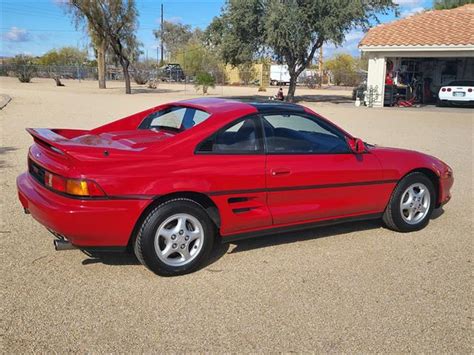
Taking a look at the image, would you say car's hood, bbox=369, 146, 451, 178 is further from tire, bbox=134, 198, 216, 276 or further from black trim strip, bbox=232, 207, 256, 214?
tire, bbox=134, 198, 216, 276

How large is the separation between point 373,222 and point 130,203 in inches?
129

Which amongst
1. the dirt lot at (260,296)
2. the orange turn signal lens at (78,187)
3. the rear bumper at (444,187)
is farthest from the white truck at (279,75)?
the orange turn signal lens at (78,187)

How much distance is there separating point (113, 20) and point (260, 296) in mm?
36591

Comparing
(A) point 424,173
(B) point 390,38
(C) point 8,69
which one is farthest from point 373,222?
(C) point 8,69

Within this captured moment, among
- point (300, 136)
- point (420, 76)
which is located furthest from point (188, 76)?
point (300, 136)

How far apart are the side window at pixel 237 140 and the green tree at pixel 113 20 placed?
34.7 m

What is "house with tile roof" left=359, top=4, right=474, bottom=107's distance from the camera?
953 inches

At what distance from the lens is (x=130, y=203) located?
157 inches

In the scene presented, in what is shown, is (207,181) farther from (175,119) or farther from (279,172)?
(175,119)

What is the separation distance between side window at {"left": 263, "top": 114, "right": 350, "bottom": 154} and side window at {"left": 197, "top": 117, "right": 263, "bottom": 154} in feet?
0.41

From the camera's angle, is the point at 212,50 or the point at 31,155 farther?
the point at 212,50

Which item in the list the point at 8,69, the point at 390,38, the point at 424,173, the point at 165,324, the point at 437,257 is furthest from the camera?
the point at 8,69

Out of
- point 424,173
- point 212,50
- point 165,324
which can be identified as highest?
point 212,50

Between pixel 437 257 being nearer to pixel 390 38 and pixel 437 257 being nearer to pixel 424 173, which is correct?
pixel 424 173
